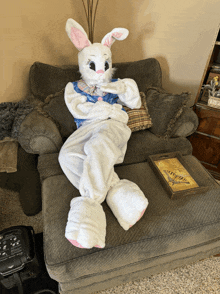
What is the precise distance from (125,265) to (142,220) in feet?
0.76

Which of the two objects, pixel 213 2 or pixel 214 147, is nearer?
pixel 213 2

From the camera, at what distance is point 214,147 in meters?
1.76

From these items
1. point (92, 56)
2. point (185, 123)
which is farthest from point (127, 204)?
point (92, 56)

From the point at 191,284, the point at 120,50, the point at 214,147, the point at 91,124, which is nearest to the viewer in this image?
the point at 191,284

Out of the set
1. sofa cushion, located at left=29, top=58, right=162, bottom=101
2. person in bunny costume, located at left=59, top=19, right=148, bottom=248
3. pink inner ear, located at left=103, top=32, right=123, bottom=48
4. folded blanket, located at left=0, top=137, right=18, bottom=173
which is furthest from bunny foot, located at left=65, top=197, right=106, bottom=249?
pink inner ear, located at left=103, top=32, right=123, bottom=48

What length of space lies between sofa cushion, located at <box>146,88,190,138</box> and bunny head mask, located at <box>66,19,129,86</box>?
1.44ft

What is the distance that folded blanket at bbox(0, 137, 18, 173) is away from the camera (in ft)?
4.08

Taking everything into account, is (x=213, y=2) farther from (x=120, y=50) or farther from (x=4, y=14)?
(x=4, y=14)

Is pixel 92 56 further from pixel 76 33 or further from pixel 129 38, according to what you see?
pixel 129 38

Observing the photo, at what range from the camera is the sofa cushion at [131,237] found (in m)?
0.83

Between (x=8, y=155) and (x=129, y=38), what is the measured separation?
1.58 m

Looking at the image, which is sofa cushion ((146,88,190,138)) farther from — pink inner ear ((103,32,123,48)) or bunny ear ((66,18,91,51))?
bunny ear ((66,18,91,51))

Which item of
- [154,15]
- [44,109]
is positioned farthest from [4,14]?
[154,15]

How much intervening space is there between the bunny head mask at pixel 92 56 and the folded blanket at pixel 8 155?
68 cm
